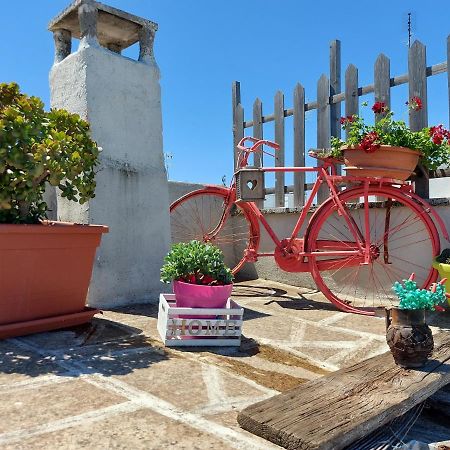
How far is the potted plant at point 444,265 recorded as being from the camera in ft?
11.1

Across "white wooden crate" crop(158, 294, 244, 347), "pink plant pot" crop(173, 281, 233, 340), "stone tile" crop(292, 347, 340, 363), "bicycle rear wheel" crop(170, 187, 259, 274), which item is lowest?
"stone tile" crop(292, 347, 340, 363)

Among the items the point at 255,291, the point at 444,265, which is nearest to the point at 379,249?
the point at 444,265

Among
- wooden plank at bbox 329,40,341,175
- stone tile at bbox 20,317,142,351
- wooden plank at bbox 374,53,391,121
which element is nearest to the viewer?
stone tile at bbox 20,317,142,351

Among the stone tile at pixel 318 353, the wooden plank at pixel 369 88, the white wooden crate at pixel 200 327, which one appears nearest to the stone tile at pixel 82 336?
the white wooden crate at pixel 200 327

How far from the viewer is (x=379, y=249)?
13.6 ft

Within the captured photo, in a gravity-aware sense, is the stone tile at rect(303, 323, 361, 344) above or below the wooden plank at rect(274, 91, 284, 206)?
below

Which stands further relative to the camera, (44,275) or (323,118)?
(323,118)

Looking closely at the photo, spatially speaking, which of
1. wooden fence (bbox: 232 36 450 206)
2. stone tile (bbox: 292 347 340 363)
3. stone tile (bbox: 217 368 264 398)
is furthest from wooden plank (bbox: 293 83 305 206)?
stone tile (bbox: 217 368 264 398)

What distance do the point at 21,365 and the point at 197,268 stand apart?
3.49ft

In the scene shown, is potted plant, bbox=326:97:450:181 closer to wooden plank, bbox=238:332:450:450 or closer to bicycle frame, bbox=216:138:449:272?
bicycle frame, bbox=216:138:449:272

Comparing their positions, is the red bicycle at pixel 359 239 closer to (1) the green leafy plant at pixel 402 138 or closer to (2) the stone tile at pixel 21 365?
(1) the green leafy plant at pixel 402 138

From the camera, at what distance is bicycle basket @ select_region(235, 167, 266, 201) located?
4289 mm

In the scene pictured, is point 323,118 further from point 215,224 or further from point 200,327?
point 200,327

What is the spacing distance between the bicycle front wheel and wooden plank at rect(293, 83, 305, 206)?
0.70 m
